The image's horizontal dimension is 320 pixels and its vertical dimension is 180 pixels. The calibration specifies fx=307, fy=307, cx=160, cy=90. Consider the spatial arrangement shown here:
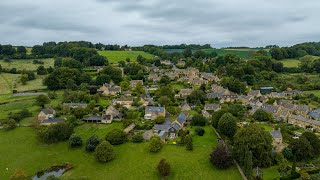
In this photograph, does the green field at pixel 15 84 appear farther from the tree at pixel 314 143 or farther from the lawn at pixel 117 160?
the tree at pixel 314 143

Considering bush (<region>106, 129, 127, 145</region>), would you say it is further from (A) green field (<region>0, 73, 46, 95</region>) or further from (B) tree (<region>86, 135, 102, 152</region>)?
(A) green field (<region>0, 73, 46, 95</region>)

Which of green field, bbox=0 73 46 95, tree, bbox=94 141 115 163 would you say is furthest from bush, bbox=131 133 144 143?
green field, bbox=0 73 46 95

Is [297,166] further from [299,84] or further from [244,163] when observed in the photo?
[299,84]

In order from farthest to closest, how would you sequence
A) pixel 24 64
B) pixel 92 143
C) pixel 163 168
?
pixel 24 64
pixel 92 143
pixel 163 168

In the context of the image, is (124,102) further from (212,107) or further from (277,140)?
(277,140)

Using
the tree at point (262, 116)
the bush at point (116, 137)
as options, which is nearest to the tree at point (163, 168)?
the bush at point (116, 137)

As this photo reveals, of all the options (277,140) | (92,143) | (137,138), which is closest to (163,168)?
(137,138)
